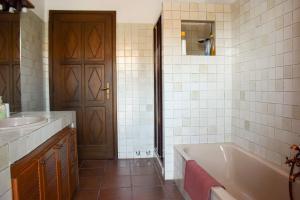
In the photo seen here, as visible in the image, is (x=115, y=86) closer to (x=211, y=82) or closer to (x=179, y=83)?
(x=179, y=83)

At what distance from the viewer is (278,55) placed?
201 cm

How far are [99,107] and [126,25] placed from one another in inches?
50.7

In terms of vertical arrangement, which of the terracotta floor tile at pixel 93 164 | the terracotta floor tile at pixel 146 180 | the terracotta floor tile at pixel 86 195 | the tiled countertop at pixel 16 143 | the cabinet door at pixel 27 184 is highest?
the tiled countertop at pixel 16 143

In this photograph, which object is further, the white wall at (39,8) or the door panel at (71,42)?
the door panel at (71,42)

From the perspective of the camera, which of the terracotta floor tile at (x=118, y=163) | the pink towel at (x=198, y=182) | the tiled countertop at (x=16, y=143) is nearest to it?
the tiled countertop at (x=16, y=143)

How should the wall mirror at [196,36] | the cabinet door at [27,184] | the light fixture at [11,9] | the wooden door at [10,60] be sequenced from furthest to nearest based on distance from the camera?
the wall mirror at [196,36]
the light fixture at [11,9]
the wooden door at [10,60]
the cabinet door at [27,184]

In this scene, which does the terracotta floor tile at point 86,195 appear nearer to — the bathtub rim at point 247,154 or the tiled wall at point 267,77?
the bathtub rim at point 247,154

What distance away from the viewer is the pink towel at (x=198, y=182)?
67.4 inches

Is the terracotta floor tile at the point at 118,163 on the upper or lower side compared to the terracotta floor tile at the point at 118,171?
upper

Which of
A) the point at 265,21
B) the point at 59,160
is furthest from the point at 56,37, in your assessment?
the point at 265,21

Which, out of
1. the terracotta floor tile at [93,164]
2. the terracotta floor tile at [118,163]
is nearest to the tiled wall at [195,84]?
the terracotta floor tile at [118,163]

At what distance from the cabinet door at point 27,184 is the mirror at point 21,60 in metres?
1.20

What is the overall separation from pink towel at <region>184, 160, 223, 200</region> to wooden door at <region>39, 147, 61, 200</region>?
3.44ft

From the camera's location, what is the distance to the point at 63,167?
80.0 inches
